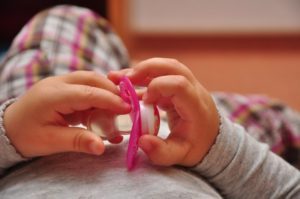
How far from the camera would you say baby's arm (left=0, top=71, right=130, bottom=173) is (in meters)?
0.49

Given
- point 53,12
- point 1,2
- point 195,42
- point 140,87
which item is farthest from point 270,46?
point 140,87

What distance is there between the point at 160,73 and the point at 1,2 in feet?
5.14

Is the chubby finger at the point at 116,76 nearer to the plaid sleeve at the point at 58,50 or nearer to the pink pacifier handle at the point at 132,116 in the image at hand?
the pink pacifier handle at the point at 132,116

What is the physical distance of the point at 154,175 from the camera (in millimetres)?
513

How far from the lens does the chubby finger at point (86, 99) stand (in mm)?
486

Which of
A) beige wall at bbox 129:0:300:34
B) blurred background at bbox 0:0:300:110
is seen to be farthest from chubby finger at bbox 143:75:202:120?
beige wall at bbox 129:0:300:34

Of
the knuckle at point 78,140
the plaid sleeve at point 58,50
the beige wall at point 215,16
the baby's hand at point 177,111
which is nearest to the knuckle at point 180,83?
the baby's hand at point 177,111

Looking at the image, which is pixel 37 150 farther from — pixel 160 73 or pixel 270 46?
pixel 270 46

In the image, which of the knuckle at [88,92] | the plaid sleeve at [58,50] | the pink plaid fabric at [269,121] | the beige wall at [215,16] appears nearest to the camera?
the knuckle at [88,92]

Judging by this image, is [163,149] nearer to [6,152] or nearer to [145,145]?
[145,145]

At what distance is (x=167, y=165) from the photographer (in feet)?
1.71

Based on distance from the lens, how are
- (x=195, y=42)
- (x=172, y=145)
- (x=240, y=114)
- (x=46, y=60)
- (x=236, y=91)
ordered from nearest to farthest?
(x=172, y=145) → (x=46, y=60) → (x=240, y=114) → (x=236, y=91) → (x=195, y=42)

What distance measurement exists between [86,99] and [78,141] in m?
0.04

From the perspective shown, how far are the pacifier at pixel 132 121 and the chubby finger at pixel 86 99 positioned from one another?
0.04 ft
